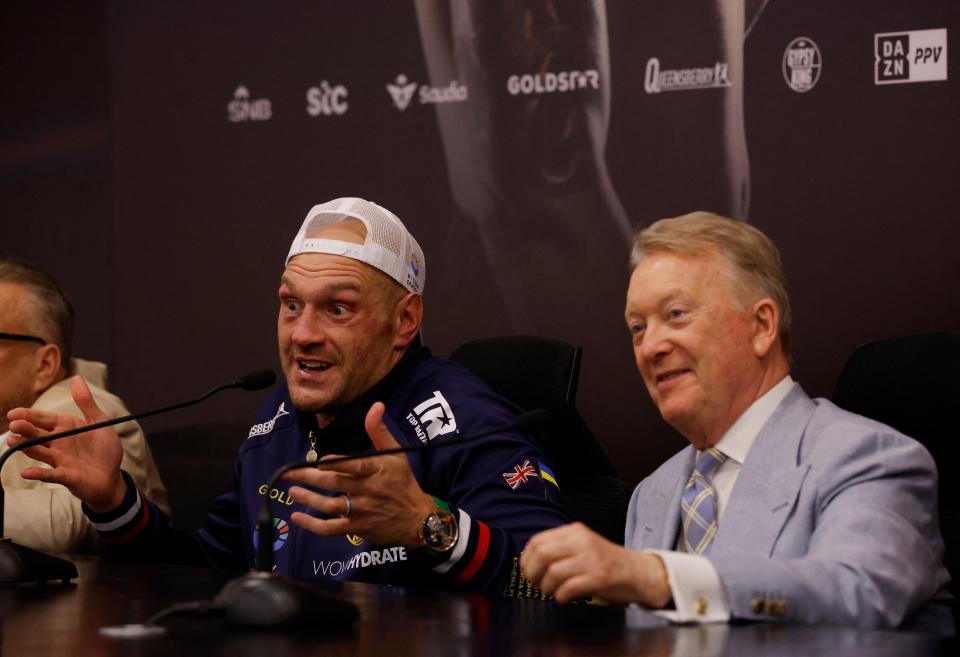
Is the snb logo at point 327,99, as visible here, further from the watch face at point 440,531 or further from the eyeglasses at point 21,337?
the watch face at point 440,531

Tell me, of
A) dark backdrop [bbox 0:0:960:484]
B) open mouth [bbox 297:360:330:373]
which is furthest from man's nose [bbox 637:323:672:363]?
dark backdrop [bbox 0:0:960:484]

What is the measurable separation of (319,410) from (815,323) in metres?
1.40

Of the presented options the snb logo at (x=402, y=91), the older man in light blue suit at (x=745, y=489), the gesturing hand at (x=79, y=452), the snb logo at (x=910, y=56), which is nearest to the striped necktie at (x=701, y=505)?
the older man in light blue suit at (x=745, y=489)

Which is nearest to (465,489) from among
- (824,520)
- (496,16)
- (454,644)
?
(824,520)

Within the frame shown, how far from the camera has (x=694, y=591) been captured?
153 cm

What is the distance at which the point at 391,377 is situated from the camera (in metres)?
2.66

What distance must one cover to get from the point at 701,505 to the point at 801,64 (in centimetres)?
172

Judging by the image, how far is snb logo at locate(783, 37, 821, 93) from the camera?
3.40m

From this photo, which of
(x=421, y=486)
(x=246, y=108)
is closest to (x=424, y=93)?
(x=246, y=108)

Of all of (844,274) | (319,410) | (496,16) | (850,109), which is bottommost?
(319,410)

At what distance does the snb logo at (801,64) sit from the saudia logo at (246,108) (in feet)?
5.48

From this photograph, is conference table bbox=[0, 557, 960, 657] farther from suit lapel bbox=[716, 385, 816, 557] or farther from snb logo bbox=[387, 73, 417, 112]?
snb logo bbox=[387, 73, 417, 112]

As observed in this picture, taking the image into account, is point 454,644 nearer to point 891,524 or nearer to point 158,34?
point 891,524

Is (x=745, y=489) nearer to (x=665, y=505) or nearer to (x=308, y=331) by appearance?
(x=665, y=505)
